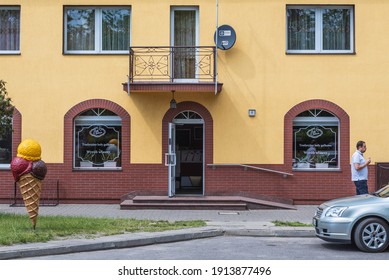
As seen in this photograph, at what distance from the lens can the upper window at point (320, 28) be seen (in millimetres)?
19609

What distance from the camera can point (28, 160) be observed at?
1295cm

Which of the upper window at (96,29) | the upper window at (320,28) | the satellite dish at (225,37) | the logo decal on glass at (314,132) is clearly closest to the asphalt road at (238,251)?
the logo decal on glass at (314,132)

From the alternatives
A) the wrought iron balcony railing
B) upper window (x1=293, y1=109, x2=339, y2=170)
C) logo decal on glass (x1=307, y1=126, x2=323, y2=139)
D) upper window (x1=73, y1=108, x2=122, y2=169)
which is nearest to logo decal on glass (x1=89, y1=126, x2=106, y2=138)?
upper window (x1=73, y1=108, x2=122, y2=169)

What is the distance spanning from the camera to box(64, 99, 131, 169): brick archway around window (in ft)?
63.8

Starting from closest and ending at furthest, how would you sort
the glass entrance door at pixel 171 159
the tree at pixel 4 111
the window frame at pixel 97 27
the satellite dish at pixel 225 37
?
the tree at pixel 4 111 → the glass entrance door at pixel 171 159 → the satellite dish at pixel 225 37 → the window frame at pixel 97 27

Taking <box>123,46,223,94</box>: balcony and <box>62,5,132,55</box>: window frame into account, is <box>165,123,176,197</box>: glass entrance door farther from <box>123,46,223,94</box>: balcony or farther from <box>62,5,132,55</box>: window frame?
Answer: <box>62,5,132,55</box>: window frame

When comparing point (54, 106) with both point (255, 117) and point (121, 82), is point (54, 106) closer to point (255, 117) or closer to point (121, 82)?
point (121, 82)

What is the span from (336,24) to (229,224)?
25.7ft

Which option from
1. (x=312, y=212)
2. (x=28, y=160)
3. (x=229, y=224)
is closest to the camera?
(x=28, y=160)

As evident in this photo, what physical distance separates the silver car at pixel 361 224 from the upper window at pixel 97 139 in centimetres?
905

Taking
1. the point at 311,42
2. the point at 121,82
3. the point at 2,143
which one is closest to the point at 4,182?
the point at 2,143

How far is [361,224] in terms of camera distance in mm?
11641

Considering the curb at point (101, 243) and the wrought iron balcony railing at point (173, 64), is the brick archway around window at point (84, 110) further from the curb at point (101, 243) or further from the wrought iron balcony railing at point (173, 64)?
the curb at point (101, 243)

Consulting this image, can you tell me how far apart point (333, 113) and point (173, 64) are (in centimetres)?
484
